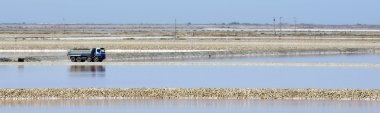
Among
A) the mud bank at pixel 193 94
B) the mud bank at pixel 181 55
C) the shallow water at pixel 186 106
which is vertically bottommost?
the shallow water at pixel 186 106

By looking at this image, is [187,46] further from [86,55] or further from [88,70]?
[88,70]

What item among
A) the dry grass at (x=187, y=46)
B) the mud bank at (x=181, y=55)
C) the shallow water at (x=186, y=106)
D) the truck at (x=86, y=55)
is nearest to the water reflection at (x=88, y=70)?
the truck at (x=86, y=55)

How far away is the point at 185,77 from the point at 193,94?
6539 millimetres

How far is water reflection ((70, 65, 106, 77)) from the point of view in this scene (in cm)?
2977

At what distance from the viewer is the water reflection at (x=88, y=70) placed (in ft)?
97.7

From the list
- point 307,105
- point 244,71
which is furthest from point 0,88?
point 244,71

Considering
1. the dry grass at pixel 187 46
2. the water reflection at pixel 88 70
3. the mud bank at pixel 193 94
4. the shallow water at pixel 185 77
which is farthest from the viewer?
the dry grass at pixel 187 46

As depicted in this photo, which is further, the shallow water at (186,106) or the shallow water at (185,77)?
the shallow water at (185,77)

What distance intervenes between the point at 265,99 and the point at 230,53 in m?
25.5

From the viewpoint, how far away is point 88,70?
105 feet

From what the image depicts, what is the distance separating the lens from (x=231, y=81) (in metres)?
26.7

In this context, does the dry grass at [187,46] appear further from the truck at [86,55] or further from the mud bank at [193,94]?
the mud bank at [193,94]

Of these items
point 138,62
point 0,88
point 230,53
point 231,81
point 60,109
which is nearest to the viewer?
point 60,109

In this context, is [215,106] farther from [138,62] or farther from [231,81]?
[138,62]
